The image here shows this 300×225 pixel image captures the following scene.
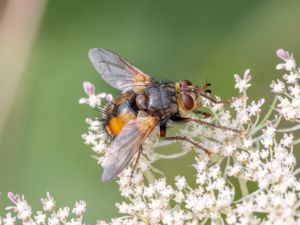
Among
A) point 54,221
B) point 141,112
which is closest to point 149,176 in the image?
point 141,112

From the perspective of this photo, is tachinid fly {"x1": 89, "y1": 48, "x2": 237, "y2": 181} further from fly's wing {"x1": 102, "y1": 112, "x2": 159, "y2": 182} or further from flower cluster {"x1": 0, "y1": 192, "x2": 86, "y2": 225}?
flower cluster {"x1": 0, "y1": 192, "x2": 86, "y2": 225}

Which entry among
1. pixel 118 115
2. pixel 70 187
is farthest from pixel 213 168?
pixel 70 187

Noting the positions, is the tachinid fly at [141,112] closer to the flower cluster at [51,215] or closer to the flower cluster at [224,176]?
the flower cluster at [224,176]

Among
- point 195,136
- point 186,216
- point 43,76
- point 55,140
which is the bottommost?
point 186,216

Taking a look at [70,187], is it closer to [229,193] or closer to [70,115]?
[70,115]

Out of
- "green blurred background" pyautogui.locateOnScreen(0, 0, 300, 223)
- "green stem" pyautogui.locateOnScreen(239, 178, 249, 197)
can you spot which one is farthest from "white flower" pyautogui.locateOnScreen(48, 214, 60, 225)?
"green blurred background" pyautogui.locateOnScreen(0, 0, 300, 223)
